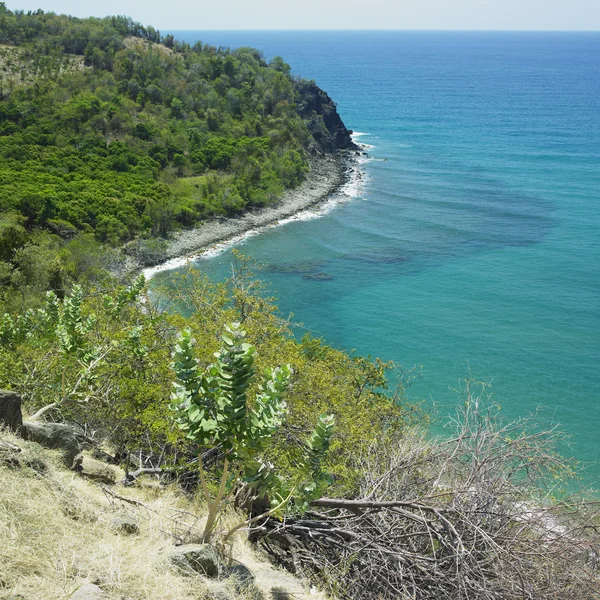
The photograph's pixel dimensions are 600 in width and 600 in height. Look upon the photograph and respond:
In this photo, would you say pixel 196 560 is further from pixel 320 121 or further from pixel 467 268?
pixel 320 121

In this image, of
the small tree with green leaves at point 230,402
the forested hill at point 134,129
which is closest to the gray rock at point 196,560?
the small tree with green leaves at point 230,402

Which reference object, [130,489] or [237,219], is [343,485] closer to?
[130,489]

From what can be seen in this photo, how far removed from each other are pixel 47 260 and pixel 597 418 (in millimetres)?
34108

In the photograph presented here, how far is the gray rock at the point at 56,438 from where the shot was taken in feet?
39.8

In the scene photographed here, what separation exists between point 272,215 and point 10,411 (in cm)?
5653

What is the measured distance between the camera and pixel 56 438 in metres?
12.3

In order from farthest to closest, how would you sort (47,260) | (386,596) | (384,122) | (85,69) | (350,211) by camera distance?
(384,122), (85,69), (350,211), (47,260), (386,596)

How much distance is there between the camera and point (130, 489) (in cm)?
1298

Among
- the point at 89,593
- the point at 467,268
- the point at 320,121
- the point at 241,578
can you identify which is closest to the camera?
the point at 89,593

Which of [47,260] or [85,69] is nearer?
[47,260]

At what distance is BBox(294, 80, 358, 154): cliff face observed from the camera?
3787 inches

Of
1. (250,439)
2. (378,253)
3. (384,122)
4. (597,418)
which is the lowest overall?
(597,418)

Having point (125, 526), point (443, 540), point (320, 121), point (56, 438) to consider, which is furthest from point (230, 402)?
point (320, 121)

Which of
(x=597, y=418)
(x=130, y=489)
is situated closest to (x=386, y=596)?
(x=130, y=489)
